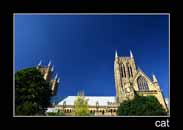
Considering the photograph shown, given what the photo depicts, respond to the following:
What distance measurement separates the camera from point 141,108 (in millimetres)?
12875

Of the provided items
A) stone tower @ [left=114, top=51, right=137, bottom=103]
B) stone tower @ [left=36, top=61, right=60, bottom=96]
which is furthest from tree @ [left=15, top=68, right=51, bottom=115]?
stone tower @ [left=114, top=51, right=137, bottom=103]

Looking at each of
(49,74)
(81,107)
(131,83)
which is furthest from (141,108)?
(131,83)

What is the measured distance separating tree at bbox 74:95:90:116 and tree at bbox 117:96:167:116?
92cm

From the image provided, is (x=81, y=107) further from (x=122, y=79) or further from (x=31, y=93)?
(x=122, y=79)

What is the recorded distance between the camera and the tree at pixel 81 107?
11.9m

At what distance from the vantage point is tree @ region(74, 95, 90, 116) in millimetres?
11906

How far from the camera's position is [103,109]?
42.4ft

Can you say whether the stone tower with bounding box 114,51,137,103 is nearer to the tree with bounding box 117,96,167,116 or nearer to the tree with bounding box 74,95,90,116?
the tree with bounding box 117,96,167,116

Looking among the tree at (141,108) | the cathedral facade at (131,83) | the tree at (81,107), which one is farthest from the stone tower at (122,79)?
the tree at (81,107)

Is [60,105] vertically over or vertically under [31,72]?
under

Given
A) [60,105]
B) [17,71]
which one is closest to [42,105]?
[60,105]

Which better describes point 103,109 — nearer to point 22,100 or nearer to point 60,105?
point 60,105

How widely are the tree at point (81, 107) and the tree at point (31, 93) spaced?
0.87 meters
